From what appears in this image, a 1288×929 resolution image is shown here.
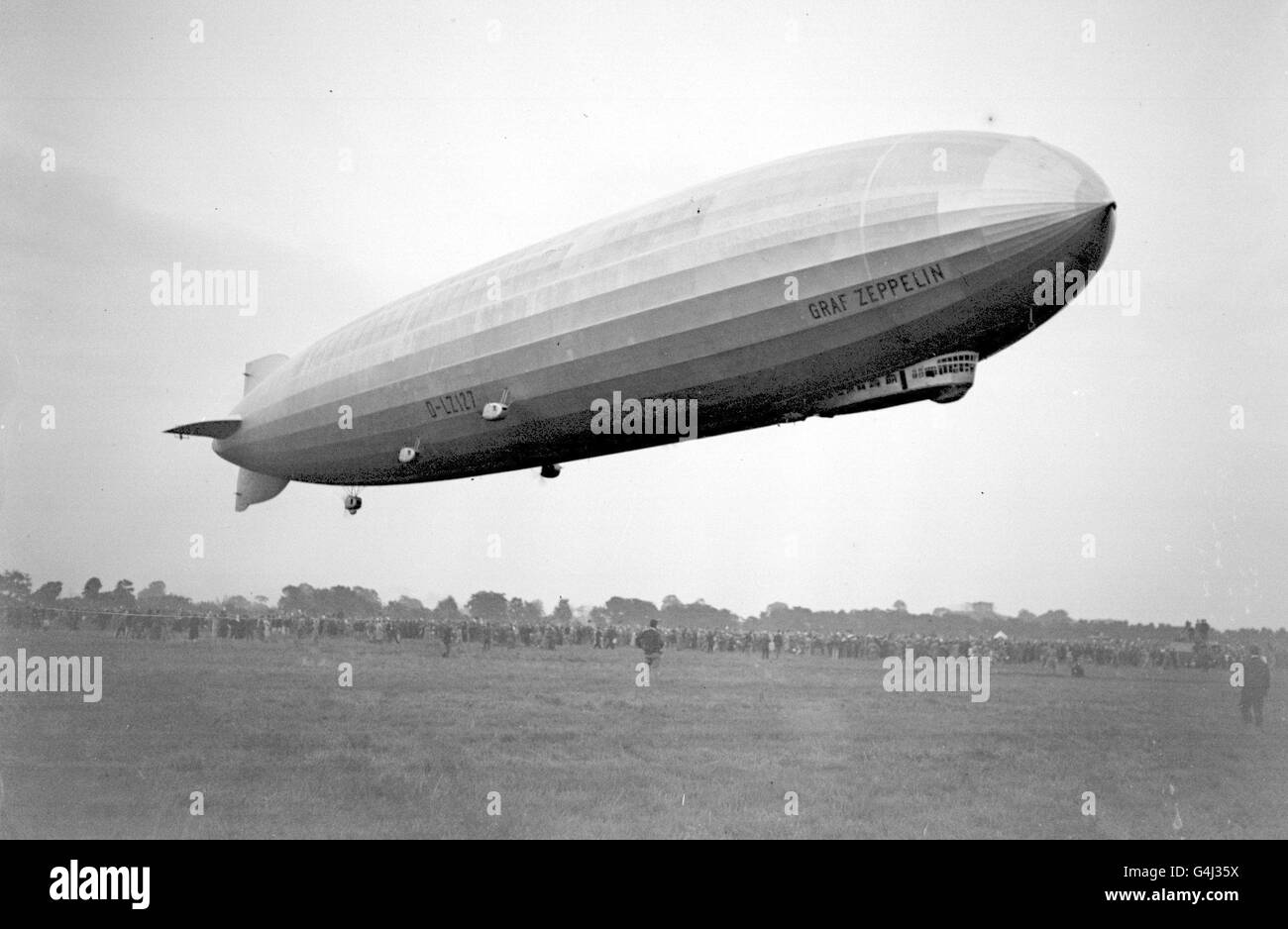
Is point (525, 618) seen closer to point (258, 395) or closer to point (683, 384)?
point (258, 395)

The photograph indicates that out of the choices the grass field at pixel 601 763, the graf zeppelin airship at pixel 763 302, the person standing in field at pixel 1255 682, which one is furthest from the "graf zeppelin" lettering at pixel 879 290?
the person standing in field at pixel 1255 682

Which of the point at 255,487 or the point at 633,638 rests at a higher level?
the point at 255,487

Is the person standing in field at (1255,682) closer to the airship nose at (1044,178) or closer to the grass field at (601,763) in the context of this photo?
the grass field at (601,763)

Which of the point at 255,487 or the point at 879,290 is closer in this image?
the point at 879,290

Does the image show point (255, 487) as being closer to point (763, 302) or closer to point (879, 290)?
point (763, 302)

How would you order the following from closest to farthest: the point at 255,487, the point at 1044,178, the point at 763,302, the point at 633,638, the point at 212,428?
the point at 1044,178 → the point at 763,302 → the point at 212,428 → the point at 255,487 → the point at 633,638

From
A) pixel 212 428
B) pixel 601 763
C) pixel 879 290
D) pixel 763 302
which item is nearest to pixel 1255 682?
pixel 601 763
